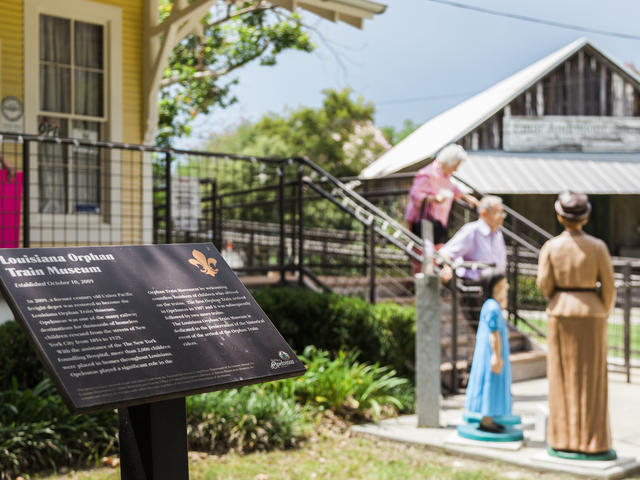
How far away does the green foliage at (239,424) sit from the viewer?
5762 mm

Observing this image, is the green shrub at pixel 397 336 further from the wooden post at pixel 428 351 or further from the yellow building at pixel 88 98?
the yellow building at pixel 88 98

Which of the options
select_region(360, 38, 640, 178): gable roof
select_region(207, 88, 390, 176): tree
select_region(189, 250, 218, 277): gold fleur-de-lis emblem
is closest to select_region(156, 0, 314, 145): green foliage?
select_region(360, 38, 640, 178): gable roof

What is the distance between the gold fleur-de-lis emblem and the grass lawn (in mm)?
2220

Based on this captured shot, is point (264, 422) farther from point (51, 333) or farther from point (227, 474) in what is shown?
point (51, 333)

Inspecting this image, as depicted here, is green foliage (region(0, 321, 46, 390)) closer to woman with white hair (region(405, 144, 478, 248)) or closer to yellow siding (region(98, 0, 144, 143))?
yellow siding (region(98, 0, 144, 143))

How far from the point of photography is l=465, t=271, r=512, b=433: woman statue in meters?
5.66

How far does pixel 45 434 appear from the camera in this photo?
538 centimetres

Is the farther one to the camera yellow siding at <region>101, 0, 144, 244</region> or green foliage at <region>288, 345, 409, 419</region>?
yellow siding at <region>101, 0, 144, 244</region>

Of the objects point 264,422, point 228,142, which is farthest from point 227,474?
point 228,142

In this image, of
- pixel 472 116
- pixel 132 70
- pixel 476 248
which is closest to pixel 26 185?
pixel 132 70

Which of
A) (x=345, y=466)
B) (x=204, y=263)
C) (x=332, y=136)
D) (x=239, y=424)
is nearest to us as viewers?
(x=204, y=263)

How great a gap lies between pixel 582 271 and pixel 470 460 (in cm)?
160

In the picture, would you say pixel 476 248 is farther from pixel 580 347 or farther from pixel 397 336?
pixel 580 347

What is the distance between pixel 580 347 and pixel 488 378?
731mm
